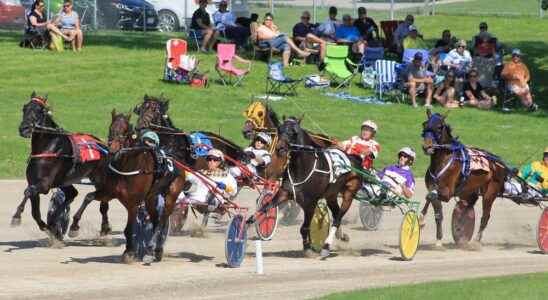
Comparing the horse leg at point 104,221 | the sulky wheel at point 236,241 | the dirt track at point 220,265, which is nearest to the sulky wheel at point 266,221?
the dirt track at point 220,265

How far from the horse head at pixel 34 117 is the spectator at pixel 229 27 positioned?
56.6 feet

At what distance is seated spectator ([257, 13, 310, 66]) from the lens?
33.0 metres

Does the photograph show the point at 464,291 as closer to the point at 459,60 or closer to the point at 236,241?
the point at 236,241

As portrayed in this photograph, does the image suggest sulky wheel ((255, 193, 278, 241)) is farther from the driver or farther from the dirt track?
the driver

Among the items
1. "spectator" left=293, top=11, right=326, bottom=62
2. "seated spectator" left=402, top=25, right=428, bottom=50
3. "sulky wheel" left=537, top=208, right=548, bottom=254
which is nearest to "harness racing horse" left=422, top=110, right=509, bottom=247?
"sulky wheel" left=537, top=208, right=548, bottom=254

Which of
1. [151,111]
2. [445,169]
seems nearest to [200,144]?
[151,111]

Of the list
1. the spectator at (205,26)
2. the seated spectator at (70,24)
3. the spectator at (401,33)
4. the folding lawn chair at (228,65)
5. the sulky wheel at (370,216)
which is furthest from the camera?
the spectator at (401,33)

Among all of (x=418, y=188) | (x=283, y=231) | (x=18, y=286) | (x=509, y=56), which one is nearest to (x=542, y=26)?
(x=509, y=56)

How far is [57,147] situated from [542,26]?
29.6 metres

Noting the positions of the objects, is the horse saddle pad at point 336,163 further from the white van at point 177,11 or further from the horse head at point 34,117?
the white van at point 177,11

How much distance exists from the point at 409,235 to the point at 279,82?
13.2 metres

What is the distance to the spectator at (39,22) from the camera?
3216 centimetres

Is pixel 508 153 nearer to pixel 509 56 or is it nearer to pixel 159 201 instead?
pixel 509 56

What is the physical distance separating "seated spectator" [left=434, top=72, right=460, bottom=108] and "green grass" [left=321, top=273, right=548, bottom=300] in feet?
54.3
